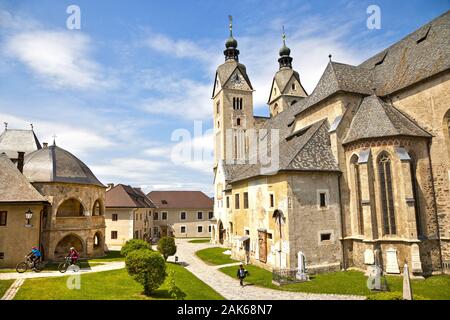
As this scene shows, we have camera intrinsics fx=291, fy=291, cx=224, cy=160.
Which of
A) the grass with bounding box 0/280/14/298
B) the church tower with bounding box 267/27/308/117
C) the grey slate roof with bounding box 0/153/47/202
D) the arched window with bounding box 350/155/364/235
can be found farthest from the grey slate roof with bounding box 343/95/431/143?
the church tower with bounding box 267/27/308/117

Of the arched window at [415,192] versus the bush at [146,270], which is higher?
the arched window at [415,192]

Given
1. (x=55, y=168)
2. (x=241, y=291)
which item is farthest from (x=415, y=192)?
(x=55, y=168)

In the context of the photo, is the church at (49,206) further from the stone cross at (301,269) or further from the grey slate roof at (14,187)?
the stone cross at (301,269)

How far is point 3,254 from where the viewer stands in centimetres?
2089

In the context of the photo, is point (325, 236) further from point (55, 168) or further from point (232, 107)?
point (232, 107)

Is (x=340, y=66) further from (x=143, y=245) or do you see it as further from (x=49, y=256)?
(x=49, y=256)

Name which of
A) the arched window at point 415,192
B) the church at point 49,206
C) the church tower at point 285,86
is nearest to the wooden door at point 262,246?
the arched window at point 415,192

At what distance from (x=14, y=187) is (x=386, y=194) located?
27807 mm

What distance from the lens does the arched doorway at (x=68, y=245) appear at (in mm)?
27156

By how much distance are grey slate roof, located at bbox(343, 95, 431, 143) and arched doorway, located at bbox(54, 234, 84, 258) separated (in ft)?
84.0

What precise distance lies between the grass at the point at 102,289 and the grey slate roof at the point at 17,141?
78.5ft

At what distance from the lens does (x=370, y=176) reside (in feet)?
68.2

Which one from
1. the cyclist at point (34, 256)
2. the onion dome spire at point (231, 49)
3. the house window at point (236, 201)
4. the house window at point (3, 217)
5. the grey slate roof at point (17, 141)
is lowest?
the cyclist at point (34, 256)
